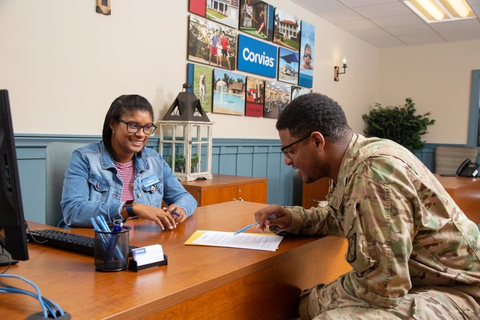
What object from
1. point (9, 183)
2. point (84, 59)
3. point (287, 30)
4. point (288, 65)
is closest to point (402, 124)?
point (288, 65)

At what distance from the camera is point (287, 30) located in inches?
183

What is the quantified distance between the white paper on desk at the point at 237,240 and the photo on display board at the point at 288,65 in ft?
11.1

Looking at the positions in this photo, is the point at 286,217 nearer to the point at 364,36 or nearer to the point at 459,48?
the point at 364,36

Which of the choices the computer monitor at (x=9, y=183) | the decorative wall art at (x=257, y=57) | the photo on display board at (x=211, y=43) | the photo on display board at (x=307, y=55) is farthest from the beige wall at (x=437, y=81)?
the computer monitor at (x=9, y=183)

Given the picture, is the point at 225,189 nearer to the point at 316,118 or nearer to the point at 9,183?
the point at 316,118

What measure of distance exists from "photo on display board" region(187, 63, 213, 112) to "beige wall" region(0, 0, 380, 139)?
0.08m

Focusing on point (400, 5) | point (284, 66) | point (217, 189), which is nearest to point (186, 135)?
point (217, 189)

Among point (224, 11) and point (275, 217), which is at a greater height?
point (224, 11)

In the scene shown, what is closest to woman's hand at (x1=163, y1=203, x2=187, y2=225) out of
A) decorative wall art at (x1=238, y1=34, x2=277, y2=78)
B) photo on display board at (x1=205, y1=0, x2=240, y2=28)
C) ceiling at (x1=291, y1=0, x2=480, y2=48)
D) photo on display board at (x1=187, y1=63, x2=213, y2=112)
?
photo on display board at (x1=187, y1=63, x2=213, y2=112)

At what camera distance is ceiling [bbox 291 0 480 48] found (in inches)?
187

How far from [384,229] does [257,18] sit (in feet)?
11.6

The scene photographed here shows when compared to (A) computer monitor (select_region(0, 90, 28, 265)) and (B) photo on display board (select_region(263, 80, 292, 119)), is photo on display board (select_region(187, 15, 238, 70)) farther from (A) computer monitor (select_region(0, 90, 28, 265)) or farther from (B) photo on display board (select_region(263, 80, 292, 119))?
(A) computer monitor (select_region(0, 90, 28, 265))

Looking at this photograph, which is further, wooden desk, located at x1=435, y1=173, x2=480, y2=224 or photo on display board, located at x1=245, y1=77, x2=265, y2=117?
photo on display board, located at x1=245, y1=77, x2=265, y2=117

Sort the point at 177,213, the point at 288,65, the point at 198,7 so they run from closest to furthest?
the point at 177,213 < the point at 198,7 < the point at 288,65
